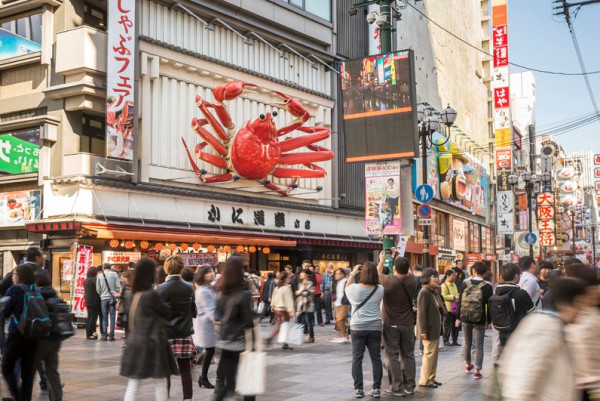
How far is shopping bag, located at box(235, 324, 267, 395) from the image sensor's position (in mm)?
6734

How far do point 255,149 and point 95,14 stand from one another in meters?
7.50

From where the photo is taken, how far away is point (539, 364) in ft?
12.2

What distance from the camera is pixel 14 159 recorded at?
21.5m

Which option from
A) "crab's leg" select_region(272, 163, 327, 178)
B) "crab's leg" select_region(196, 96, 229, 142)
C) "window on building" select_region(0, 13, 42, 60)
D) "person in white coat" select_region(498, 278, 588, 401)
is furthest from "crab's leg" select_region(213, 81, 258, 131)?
"person in white coat" select_region(498, 278, 588, 401)

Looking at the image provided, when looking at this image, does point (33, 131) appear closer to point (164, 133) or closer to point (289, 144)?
point (164, 133)

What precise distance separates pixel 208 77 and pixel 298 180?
268 inches

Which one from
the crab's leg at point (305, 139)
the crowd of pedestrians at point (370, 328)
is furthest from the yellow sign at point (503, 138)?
the crowd of pedestrians at point (370, 328)

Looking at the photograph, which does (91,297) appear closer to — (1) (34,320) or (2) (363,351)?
(1) (34,320)

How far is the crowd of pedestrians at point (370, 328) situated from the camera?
387 centimetres

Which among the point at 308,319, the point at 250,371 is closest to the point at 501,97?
the point at 308,319

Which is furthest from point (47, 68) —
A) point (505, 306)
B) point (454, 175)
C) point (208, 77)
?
point (454, 175)

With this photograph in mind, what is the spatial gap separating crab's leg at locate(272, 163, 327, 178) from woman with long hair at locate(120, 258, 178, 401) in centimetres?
2129

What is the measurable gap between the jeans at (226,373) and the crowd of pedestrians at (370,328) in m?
0.01

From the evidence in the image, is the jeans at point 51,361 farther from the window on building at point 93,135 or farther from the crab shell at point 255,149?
the crab shell at point 255,149
